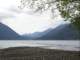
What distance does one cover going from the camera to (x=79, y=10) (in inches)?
1123

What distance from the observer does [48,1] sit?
29.5 meters

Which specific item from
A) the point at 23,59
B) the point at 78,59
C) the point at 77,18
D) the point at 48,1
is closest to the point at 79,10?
the point at 77,18

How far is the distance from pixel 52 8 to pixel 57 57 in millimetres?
6754

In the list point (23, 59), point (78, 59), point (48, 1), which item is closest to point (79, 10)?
point (48, 1)

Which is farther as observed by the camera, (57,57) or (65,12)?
(65,12)

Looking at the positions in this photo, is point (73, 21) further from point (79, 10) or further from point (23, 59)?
point (23, 59)

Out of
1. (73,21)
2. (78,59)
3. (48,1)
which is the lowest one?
(78,59)

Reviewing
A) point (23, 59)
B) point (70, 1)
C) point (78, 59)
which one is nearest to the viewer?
point (23, 59)

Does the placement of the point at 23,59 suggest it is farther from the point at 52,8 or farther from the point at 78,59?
the point at 52,8

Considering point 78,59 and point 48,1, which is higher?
point 48,1

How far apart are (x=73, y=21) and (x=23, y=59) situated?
816 centimetres

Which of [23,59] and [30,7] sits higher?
[30,7]

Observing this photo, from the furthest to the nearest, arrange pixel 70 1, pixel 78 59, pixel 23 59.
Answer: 1. pixel 70 1
2. pixel 78 59
3. pixel 23 59

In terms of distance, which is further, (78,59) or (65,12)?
(65,12)
